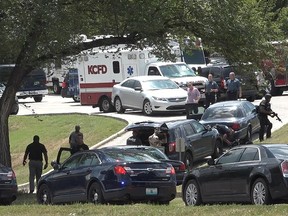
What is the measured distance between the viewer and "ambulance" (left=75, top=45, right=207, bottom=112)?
4206 centimetres

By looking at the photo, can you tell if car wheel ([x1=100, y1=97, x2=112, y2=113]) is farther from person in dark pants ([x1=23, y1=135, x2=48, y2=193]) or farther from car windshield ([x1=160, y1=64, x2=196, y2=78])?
person in dark pants ([x1=23, y1=135, x2=48, y2=193])

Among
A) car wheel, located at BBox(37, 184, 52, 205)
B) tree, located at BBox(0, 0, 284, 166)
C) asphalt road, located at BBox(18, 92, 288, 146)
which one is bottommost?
car wheel, located at BBox(37, 184, 52, 205)

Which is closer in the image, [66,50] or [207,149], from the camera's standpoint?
[66,50]

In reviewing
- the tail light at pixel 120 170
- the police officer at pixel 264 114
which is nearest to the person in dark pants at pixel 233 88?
the police officer at pixel 264 114

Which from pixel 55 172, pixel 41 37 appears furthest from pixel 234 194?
pixel 41 37

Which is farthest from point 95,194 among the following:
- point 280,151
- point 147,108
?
point 147,108

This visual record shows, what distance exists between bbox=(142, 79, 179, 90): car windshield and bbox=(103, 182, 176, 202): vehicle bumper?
18.7 m

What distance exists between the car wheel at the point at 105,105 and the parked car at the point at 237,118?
12850 mm

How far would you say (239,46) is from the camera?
23531 millimetres

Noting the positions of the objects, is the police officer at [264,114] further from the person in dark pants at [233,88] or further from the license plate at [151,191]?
the license plate at [151,191]

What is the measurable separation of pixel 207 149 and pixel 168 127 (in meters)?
1.88

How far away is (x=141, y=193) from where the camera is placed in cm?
1894

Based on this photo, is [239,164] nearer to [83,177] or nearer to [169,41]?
[83,177]

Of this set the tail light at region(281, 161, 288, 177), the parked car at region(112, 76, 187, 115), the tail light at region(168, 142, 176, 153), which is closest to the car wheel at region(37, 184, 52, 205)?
the tail light at region(168, 142, 176, 153)
